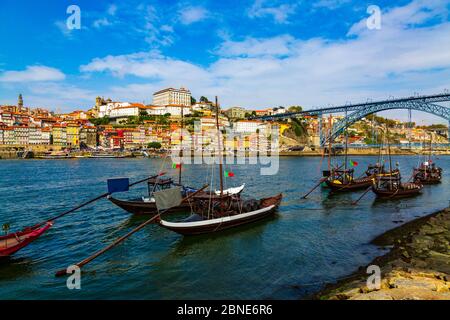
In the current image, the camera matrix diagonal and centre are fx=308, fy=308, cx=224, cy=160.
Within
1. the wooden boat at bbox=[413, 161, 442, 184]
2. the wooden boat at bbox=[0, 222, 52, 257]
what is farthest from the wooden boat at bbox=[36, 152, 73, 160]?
the wooden boat at bbox=[413, 161, 442, 184]

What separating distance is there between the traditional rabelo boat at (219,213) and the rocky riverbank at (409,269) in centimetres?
661

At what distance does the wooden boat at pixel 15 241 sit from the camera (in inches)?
479

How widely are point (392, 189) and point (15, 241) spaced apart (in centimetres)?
2716

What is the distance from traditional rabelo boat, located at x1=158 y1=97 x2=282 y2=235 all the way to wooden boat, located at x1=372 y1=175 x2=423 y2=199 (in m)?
11.6

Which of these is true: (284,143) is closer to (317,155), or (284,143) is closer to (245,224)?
(317,155)

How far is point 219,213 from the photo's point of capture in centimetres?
1689

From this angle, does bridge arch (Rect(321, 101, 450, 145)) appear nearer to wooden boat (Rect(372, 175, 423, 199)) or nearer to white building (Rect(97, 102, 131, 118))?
wooden boat (Rect(372, 175, 423, 199))

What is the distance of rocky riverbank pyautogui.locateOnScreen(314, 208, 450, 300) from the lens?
8219 millimetres

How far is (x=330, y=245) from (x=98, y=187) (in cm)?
2627

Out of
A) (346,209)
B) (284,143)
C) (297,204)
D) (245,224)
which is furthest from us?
(284,143)

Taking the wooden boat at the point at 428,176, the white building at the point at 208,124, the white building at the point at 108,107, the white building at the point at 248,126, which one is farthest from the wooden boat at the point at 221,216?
the white building at the point at 108,107
